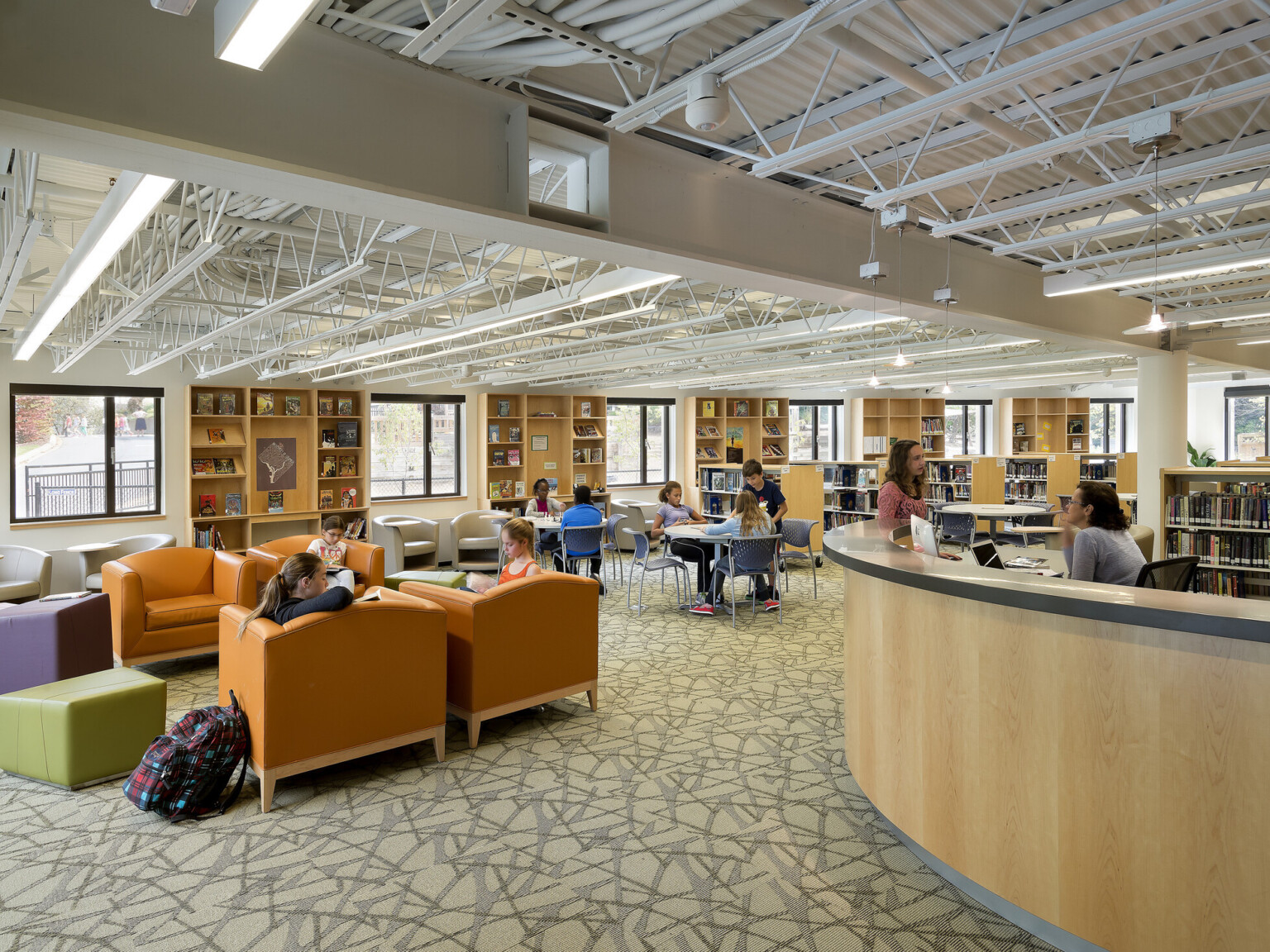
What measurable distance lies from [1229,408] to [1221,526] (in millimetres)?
12822

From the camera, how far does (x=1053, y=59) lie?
2.65 m

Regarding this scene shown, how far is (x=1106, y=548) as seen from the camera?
387 cm

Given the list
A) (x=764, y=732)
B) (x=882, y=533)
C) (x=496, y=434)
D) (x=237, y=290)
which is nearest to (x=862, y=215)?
(x=882, y=533)

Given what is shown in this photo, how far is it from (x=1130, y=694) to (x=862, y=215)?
12.3ft

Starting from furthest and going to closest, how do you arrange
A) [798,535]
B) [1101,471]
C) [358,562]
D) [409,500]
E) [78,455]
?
1. [1101,471]
2. [409,500]
3. [78,455]
4. [798,535]
5. [358,562]

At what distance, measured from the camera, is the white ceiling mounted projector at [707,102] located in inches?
115

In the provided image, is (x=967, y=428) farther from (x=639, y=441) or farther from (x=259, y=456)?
(x=259, y=456)

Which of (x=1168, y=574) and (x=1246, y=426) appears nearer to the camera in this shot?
(x=1168, y=574)

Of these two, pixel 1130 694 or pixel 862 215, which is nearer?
pixel 1130 694

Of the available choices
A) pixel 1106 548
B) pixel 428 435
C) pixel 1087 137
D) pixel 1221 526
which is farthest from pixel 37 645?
pixel 1221 526

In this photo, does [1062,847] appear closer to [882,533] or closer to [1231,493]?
[882,533]

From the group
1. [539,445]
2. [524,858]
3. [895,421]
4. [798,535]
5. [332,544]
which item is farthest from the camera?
[895,421]

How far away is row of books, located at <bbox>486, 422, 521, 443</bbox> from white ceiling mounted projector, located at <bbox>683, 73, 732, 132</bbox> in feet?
36.8

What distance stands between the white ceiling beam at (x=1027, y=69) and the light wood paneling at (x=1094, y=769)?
196cm
